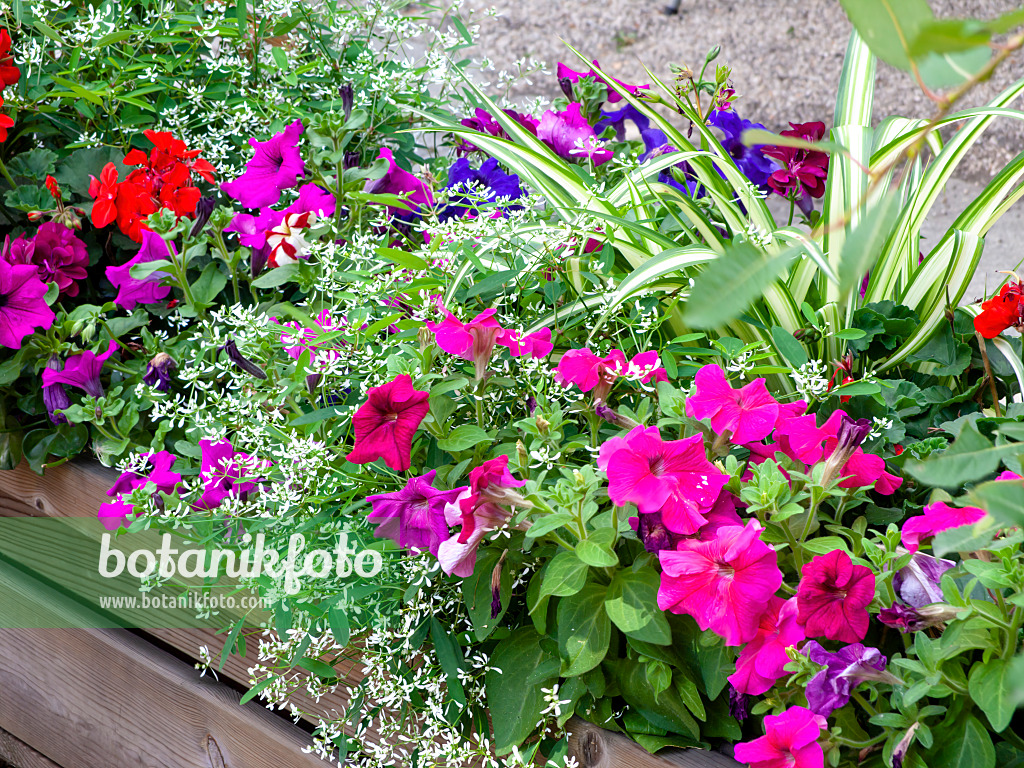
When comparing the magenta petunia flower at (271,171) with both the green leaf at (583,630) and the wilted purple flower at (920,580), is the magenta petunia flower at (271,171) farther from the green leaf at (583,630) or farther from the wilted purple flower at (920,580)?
the wilted purple flower at (920,580)

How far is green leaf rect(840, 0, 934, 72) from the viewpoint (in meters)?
0.23

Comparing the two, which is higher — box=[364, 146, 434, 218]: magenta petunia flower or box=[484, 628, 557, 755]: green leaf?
box=[364, 146, 434, 218]: magenta petunia flower

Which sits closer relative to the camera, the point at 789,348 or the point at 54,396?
the point at 789,348

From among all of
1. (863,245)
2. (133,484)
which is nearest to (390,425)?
(133,484)

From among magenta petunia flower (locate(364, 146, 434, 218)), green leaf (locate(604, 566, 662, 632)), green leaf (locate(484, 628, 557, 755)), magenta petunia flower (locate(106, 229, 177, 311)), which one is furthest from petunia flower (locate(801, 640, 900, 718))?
magenta petunia flower (locate(106, 229, 177, 311))

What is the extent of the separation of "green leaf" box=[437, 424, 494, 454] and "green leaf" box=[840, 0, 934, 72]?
50 centimetres

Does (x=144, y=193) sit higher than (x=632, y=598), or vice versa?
(x=144, y=193)

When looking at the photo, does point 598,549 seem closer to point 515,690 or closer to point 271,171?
point 515,690

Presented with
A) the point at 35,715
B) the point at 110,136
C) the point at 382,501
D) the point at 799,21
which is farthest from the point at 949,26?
the point at 799,21

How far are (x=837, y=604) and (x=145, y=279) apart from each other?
2.72 ft

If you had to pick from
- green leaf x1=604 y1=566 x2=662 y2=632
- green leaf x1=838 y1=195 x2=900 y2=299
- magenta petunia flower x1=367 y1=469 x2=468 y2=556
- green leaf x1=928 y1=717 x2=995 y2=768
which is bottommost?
green leaf x1=928 y1=717 x2=995 y2=768

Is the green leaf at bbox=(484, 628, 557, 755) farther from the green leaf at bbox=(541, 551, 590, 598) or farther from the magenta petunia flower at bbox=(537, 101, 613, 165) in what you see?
the magenta petunia flower at bbox=(537, 101, 613, 165)

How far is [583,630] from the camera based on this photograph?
2.10 ft

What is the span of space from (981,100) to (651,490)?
4.05m
